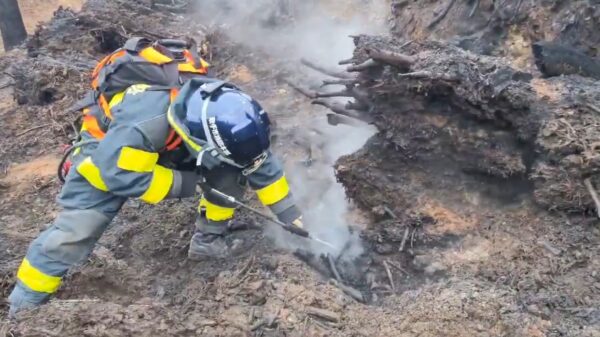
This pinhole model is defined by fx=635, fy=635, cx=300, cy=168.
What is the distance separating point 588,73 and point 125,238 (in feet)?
13.6

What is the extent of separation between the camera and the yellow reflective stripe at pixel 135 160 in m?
4.01

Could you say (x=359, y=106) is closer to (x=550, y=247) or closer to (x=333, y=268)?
(x=333, y=268)

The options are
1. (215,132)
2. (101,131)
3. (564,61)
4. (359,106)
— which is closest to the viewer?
(215,132)

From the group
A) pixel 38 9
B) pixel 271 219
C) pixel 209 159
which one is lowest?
pixel 38 9

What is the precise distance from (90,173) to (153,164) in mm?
432

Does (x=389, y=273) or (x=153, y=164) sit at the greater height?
(x=153, y=164)

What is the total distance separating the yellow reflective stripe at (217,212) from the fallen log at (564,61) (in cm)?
293

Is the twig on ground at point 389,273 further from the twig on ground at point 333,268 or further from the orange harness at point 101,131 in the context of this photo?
the orange harness at point 101,131

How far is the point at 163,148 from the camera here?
4.35 metres

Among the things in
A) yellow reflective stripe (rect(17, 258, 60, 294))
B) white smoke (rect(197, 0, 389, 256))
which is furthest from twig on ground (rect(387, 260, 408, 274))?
yellow reflective stripe (rect(17, 258, 60, 294))

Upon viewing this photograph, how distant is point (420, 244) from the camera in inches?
185

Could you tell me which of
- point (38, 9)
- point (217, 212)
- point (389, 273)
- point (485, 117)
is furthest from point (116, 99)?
point (38, 9)

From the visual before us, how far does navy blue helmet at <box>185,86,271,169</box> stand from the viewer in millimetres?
3998

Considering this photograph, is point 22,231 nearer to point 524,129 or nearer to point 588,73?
point 524,129
